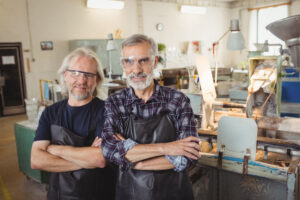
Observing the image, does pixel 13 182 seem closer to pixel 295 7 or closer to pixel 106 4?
pixel 106 4

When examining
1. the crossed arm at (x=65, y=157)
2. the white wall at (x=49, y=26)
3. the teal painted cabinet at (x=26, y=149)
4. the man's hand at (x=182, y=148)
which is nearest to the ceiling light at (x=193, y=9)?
the white wall at (x=49, y=26)

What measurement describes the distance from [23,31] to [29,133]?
5.08m

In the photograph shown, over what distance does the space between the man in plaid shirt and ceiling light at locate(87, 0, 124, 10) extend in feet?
23.9

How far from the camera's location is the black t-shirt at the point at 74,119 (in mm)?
1730

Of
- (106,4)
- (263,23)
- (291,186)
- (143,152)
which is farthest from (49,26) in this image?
(263,23)

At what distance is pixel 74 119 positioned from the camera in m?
1.76

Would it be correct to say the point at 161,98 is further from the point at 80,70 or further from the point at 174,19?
the point at 174,19

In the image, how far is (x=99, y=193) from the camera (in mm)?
1703

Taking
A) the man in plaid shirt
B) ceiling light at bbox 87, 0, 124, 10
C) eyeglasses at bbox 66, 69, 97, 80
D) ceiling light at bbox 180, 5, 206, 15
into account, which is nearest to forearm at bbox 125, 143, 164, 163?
the man in plaid shirt

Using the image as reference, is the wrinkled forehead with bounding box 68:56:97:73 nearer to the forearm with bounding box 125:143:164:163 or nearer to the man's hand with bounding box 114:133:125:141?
the man's hand with bounding box 114:133:125:141

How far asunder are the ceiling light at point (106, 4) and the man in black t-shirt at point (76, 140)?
697cm

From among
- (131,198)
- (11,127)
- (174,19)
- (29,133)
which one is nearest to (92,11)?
(174,19)

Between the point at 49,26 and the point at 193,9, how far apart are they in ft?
18.7

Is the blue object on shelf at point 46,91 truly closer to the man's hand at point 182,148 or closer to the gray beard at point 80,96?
the gray beard at point 80,96
